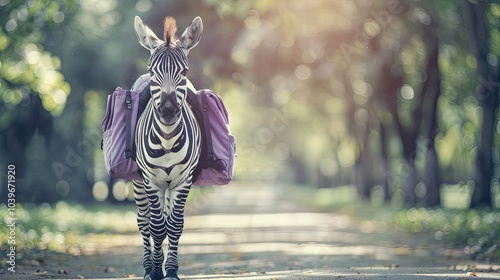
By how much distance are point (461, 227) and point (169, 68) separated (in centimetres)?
1555

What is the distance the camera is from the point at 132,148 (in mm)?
13844

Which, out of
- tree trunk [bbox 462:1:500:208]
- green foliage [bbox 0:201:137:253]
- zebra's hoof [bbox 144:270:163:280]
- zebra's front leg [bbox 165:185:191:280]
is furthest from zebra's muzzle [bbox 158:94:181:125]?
tree trunk [bbox 462:1:500:208]

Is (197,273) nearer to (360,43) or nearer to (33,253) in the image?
(33,253)

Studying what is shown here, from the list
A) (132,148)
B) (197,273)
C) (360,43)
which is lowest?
A: (197,273)

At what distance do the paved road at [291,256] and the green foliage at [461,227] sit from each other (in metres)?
0.61

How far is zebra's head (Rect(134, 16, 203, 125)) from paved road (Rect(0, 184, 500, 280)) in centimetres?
305

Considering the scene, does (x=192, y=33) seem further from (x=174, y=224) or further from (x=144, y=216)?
(x=144, y=216)

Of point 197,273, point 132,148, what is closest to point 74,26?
point 197,273

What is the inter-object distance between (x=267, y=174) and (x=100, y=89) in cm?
15946

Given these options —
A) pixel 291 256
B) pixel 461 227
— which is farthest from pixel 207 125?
pixel 461 227

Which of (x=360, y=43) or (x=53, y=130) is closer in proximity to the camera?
(x=360, y=43)

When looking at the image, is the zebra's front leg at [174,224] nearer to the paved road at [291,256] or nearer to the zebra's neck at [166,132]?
the zebra's neck at [166,132]

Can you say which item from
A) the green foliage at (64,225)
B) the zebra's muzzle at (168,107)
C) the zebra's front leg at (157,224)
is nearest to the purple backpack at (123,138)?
the zebra's front leg at (157,224)

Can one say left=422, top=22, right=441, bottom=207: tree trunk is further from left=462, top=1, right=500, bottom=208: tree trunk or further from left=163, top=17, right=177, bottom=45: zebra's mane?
left=163, top=17, right=177, bottom=45: zebra's mane
